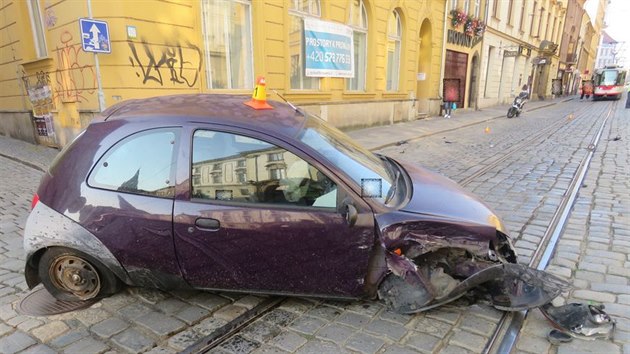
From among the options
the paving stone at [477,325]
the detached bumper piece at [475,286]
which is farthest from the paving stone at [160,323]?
the paving stone at [477,325]

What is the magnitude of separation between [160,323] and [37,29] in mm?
10130

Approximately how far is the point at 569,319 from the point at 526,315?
0.88ft

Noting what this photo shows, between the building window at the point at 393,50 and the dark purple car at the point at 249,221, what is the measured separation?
13724 millimetres

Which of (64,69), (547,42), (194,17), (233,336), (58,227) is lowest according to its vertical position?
(233,336)

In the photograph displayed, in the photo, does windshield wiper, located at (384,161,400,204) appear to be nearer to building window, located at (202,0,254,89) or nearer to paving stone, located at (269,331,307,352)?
paving stone, located at (269,331,307,352)

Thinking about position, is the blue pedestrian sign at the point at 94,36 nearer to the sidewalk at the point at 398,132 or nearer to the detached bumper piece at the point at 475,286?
the sidewalk at the point at 398,132

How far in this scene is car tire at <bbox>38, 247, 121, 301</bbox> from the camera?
111 inches

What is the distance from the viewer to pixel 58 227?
8.95 feet

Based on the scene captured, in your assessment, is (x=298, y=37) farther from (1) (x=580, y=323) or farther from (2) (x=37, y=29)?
(1) (x=580, y=323)

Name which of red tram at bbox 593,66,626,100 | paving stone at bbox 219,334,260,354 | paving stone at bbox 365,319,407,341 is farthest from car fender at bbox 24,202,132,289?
red tram at bbox 593,66,626,100

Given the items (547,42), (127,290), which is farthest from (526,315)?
(547,42)

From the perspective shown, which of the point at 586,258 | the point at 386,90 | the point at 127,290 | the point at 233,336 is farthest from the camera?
the point at 386,90

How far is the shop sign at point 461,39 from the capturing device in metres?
19.7

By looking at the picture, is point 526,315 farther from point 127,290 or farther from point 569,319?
point 127,290
